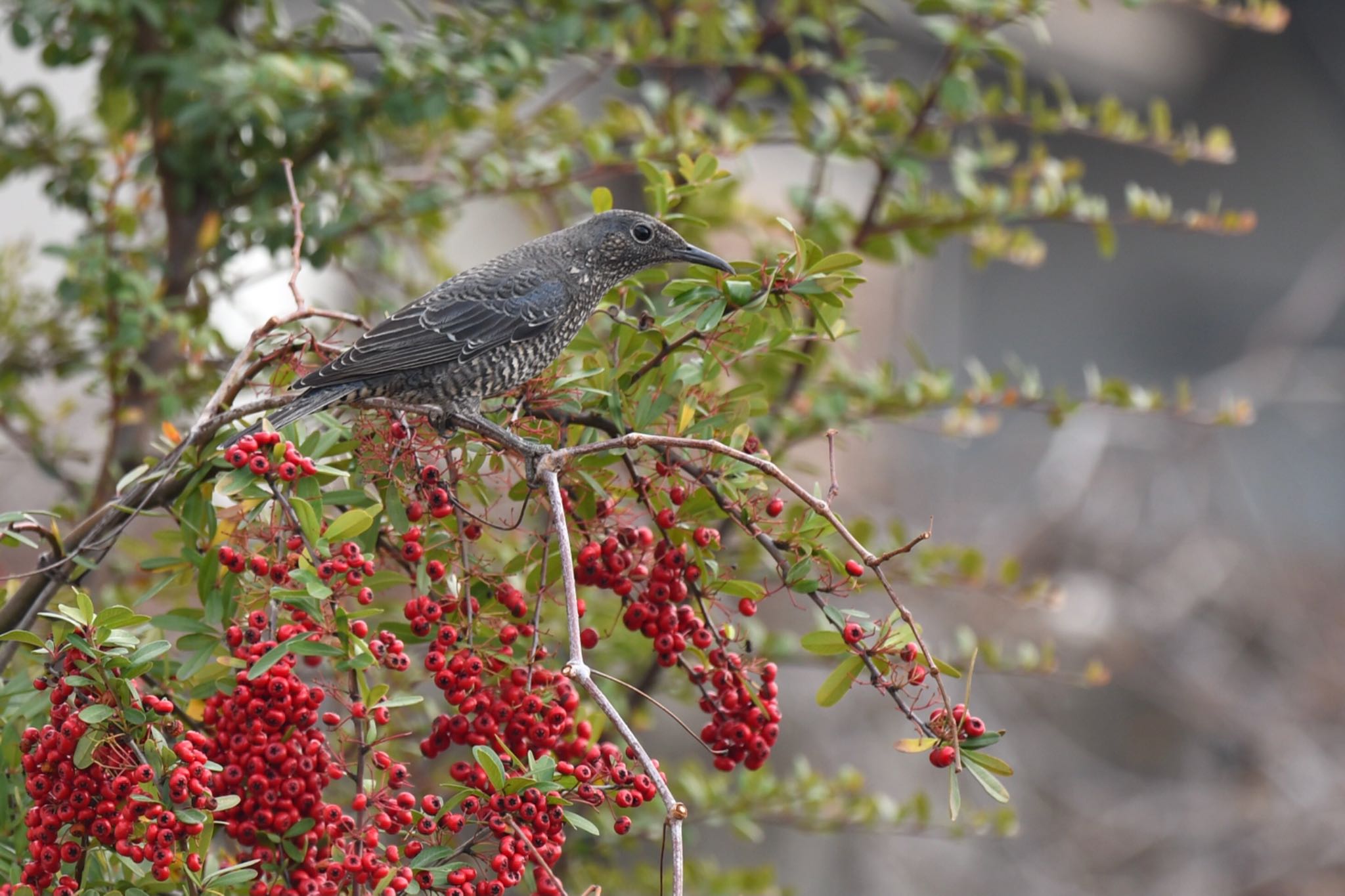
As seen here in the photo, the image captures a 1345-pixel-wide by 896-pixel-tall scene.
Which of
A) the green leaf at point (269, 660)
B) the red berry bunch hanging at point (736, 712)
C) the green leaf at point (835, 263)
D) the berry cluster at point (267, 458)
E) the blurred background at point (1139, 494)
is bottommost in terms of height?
the blurred background at point (1139, 494)

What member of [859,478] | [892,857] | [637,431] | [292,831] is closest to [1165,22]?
[859,478]

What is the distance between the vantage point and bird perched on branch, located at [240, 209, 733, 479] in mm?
2102

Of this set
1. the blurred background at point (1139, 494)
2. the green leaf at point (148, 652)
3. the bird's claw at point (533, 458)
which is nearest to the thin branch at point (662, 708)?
the bird's claw at point (533, 458)

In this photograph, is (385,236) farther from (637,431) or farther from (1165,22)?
(1165,22)

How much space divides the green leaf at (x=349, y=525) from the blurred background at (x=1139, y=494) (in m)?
2.17

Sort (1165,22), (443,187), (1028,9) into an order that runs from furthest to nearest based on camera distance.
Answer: (1165,22) → (443,187) → (1028,9)

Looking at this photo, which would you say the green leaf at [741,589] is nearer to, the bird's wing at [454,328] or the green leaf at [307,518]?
the green leaf at [307,518]

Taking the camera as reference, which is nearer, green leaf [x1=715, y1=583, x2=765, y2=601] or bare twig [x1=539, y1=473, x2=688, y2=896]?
bare twig [x1=539, y1=473, x2=688, y2=896]

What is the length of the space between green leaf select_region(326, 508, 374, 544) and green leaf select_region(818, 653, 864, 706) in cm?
59

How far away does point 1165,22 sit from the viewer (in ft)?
26.9

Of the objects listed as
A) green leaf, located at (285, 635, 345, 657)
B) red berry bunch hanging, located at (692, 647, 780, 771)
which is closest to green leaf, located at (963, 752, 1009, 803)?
red berry bunch hanging, located at (692, 647, 780, 771)

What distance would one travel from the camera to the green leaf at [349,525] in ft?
5.03

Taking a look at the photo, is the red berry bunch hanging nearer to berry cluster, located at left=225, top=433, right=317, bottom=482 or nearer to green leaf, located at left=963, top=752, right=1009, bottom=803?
green leaf, located at left=963, top=752, right=1009, bottom=803

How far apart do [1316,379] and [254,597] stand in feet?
19.8
